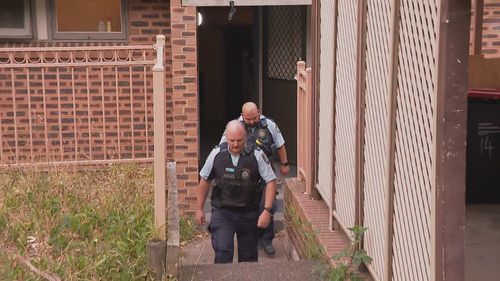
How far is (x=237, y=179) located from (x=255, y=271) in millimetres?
1084

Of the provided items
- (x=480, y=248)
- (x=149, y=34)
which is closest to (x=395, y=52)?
(x=480, y=248)

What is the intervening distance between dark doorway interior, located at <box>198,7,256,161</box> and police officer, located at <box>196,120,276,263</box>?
25.6 ft

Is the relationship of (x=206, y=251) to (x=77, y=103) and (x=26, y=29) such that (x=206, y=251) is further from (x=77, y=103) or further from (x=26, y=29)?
(x=26, y=29)

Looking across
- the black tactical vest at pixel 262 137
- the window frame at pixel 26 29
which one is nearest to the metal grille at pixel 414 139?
the black tactical vest at pixel 262 137

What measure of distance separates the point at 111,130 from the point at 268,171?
3373 millimetres

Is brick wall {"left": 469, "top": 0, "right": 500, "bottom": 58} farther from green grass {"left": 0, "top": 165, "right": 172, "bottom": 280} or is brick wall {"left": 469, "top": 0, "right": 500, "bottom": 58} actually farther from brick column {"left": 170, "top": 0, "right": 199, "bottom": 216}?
green grass {"left": 0, "top": 165, "right": 172, "bottom": 280}

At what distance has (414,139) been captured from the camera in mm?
3414

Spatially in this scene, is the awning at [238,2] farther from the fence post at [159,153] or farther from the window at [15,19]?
the fence post at [159,153]

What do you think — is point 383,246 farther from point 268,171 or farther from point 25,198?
point 25,198

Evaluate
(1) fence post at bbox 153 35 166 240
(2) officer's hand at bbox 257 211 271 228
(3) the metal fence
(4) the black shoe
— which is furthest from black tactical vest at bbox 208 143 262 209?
(4) the black shoe

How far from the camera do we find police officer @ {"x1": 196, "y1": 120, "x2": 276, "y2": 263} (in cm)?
596

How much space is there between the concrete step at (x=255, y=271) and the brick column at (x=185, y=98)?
11.3ft

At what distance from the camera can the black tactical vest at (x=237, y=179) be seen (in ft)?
19.6

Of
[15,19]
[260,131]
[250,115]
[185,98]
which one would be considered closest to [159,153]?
[250,115]
